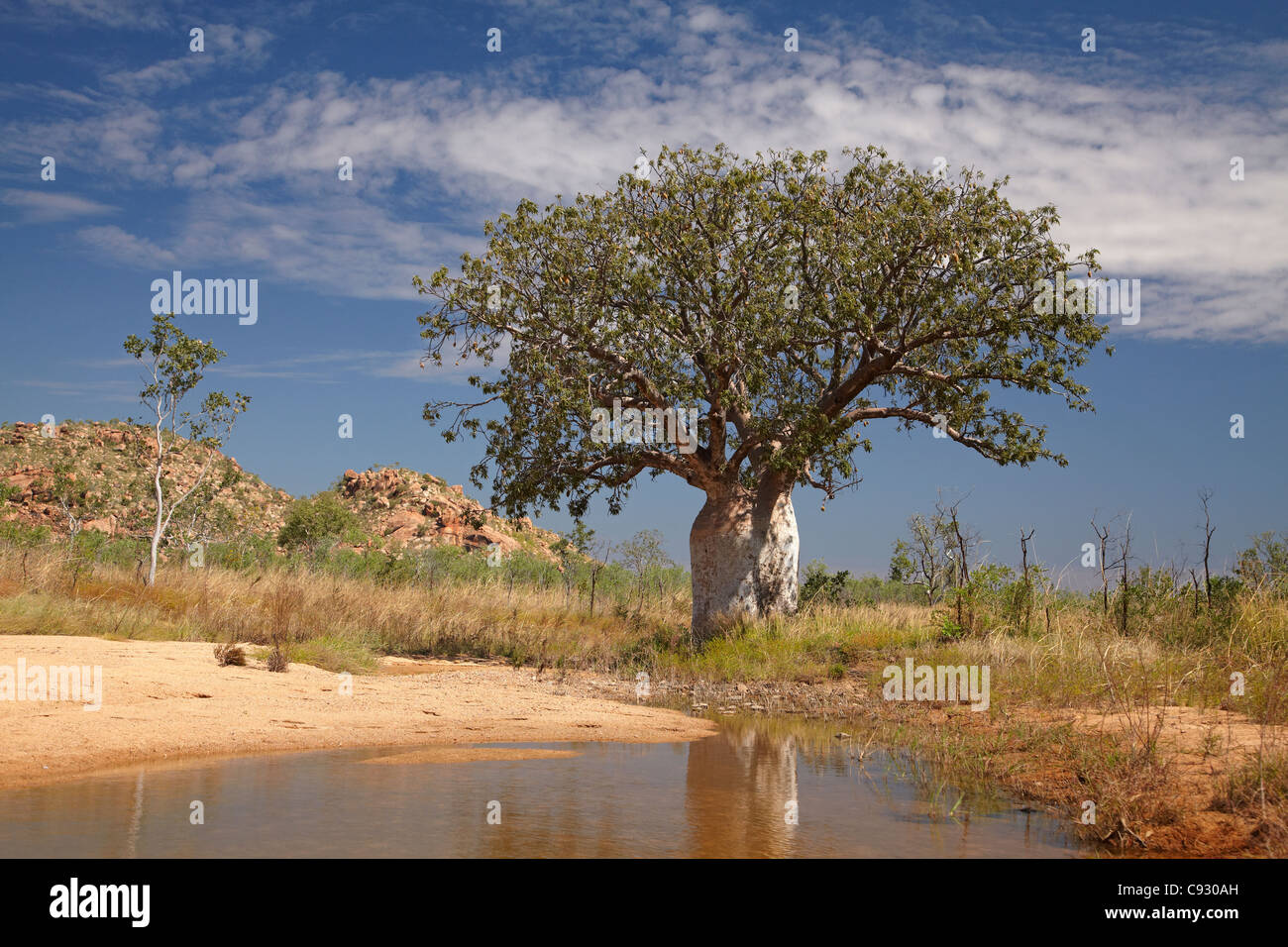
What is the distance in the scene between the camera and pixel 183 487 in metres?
47.7

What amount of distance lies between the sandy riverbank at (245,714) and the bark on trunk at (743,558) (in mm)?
4581

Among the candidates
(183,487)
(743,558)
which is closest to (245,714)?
(743,558)

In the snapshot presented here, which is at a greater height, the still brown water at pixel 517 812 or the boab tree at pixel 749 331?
the boab tree at pixel 749 331

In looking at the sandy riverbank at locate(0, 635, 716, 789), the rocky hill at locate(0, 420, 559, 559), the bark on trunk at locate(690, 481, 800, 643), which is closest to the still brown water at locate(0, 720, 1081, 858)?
the sandy riverbank at locate(0, 635, 716, 789)

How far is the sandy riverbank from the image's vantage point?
7.14 metres

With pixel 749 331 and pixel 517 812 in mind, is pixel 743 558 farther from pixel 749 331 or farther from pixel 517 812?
pixel 517 812

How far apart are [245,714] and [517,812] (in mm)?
4139

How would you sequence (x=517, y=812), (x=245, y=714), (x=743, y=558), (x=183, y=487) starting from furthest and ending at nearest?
(x=183, y=487) → (x=743, y=558) → (x=245, y=714) → (x=517, y=812)

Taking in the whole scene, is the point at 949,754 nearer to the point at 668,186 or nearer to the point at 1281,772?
the point at 1281,772

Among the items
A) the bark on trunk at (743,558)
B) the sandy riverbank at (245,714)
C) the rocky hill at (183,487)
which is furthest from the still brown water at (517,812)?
the rocky hill at (183,487)

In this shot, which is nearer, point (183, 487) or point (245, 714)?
point (245, 714)

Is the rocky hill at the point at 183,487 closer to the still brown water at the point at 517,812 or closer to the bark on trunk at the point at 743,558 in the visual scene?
the bark on trunk at the point at 743,558

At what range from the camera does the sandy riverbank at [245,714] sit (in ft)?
23.4

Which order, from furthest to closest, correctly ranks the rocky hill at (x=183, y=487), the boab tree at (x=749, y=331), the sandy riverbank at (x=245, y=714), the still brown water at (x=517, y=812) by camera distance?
the rocky hill at (x=183, y=487), the boab tree at (x=749, y=331), the sandy riverbank at (x=245, y=714), the still brown water at (x=517, y=812)
